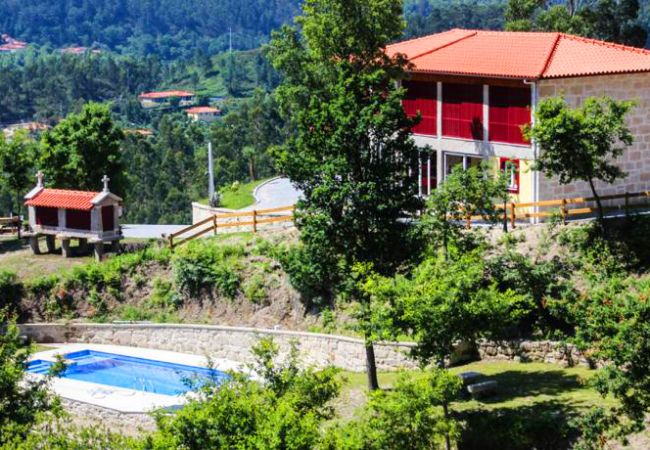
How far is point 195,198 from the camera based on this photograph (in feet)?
349

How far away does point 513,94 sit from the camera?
43.1 metres

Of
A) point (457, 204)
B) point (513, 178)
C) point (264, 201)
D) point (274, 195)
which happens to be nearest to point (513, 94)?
point (513, 178)

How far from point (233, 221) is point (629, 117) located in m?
17.4

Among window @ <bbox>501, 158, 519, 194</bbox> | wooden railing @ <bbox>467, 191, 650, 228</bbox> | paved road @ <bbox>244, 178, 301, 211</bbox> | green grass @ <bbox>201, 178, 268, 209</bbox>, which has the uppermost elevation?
window @ <bbox>501, 158, 519, 194</bbox>

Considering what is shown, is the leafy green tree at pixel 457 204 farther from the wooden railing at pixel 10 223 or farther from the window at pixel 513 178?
the wooden railing at pixel 10 223

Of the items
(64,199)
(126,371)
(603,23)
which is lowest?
(126,371)

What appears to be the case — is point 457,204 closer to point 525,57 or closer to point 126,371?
point 525,57

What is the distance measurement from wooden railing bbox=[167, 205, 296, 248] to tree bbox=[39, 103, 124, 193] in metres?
6.81

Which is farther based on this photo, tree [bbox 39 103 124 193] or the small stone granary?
tree [bbox 39 103 124 193]

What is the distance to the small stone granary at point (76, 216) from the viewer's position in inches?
1902

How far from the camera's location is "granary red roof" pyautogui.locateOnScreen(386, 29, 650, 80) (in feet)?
138

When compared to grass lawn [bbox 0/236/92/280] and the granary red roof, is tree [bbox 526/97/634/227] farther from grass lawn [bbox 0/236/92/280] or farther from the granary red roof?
grass lawn [bbox 0/236/92/280]

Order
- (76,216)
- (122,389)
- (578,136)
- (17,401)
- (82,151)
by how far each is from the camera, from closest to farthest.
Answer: (17,401) → (578,136) → (122,389) → (76,216) → (82,151)

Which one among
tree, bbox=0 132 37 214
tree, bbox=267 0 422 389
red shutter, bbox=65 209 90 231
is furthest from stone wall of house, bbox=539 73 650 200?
tree, bbox=0 132 37 214
